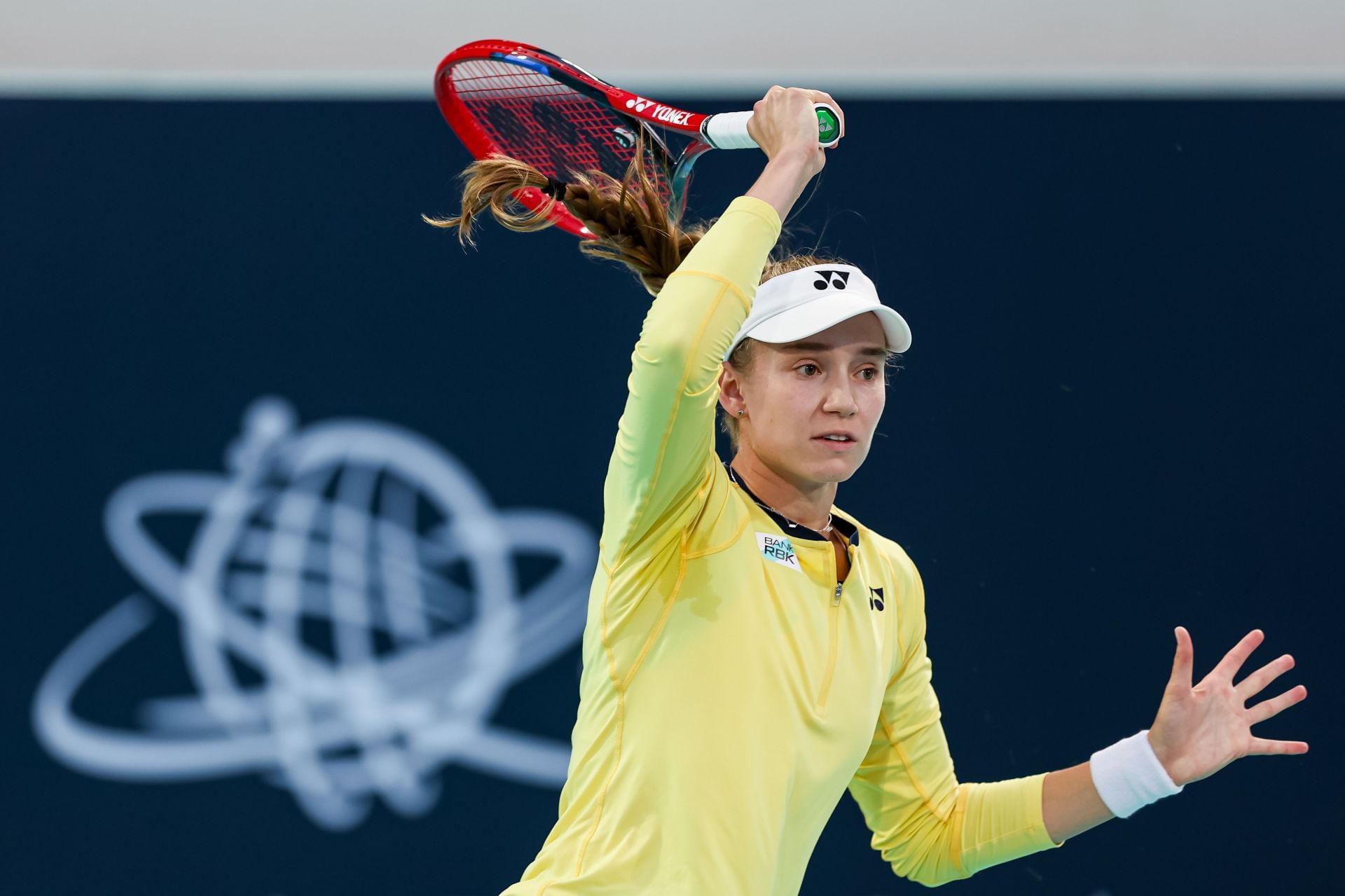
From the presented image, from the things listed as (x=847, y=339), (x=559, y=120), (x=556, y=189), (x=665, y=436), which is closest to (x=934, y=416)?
(x=559, y=120)

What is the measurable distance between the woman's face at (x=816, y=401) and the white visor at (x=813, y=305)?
0.03 meters

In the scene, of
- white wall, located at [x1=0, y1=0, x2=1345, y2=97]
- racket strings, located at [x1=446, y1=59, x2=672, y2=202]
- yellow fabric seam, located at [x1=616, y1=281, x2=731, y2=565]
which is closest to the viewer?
yellow fabric seam, located at [x1=616, y1=281, x2=731, y2=565]

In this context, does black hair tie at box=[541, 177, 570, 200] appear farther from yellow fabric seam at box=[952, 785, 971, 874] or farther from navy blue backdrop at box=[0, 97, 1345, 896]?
navy blue backdrop at box=[0, 97, 1345, 896]

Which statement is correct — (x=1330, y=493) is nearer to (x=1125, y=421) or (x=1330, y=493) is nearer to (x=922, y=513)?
(x=1125, y=421)

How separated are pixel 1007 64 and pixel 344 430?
7.52 ft

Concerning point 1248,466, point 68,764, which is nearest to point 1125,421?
point 1248,466

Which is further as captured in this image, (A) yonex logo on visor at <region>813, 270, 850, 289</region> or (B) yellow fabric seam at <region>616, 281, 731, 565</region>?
(A) yonex logo on visor at <region>813, 270, 850, 289</region>

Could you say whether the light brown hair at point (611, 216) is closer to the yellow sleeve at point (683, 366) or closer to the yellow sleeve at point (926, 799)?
the yellow sleeve at point (683, 366)

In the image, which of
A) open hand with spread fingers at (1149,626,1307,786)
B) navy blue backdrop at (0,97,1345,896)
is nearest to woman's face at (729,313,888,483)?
open hand with spread fingers at (1149,626,1307,786)

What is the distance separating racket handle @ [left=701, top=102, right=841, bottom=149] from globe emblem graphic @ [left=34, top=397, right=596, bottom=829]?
2010mm

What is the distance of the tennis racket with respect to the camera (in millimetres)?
2215

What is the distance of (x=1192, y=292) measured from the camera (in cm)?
392

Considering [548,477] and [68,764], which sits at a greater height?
[548,477]

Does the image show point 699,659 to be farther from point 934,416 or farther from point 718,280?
point 934,416
